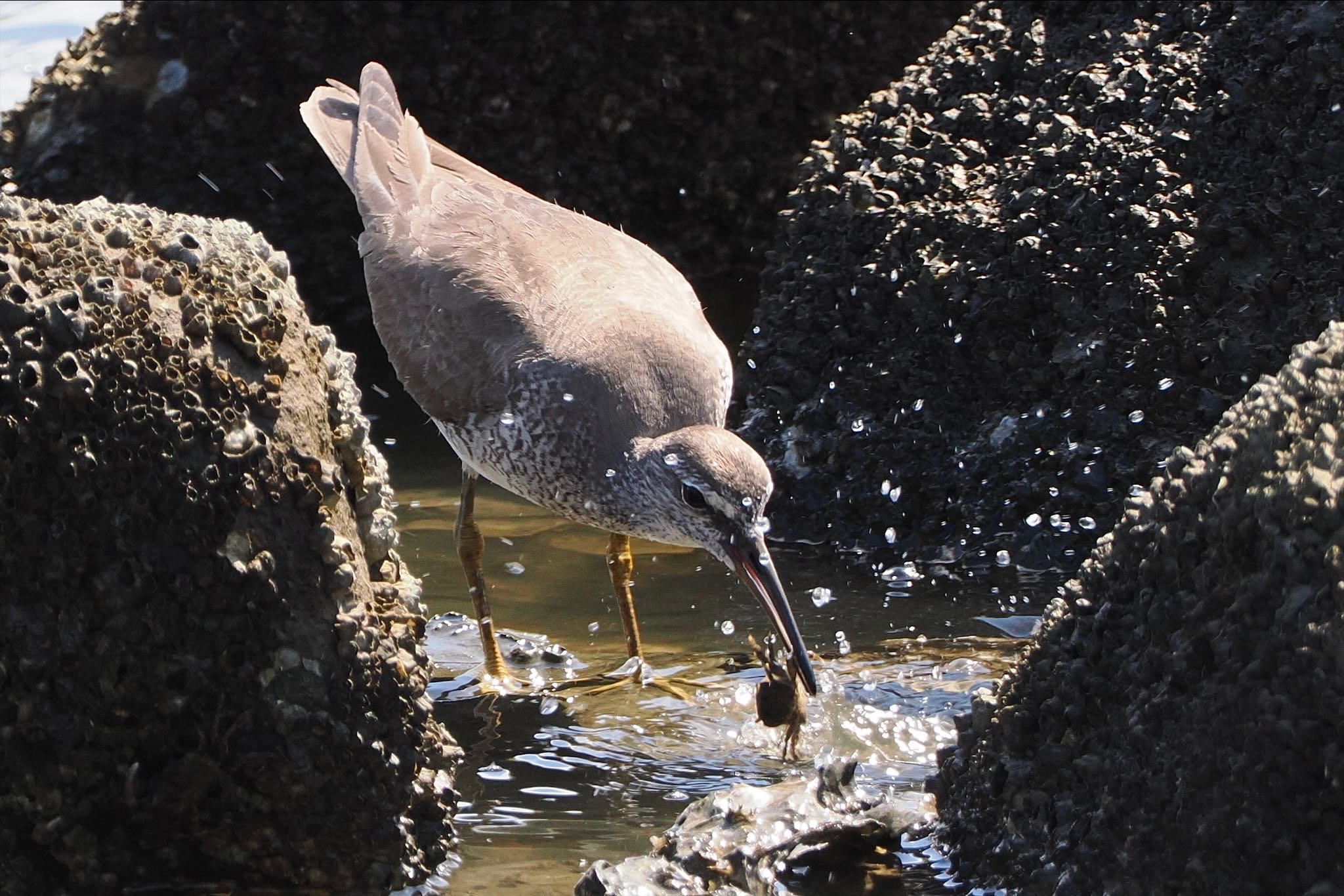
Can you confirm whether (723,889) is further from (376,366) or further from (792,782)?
(376,366)

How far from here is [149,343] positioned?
3.29 m

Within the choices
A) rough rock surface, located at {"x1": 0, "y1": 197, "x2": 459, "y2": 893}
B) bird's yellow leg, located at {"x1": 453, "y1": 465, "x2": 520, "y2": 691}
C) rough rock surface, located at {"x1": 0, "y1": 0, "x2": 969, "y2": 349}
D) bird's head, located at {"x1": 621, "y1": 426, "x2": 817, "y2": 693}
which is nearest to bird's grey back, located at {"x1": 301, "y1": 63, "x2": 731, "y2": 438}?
bird's head, located at {"x1": 621, "y1": 426, "x2": 817, "y2": 693}

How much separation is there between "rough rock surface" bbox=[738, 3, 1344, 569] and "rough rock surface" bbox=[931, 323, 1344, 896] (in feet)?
7.12

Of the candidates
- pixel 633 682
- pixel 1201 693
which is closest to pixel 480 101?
pixel 633 682

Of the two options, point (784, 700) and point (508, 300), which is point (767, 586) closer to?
point (784, 700)

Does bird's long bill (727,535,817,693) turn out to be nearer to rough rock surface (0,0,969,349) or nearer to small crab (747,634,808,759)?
small crab (747,634,808,759)

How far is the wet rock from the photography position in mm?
3316

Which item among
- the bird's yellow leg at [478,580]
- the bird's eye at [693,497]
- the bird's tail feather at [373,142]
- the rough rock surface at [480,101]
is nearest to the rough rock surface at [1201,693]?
the bird's eye at [693,497]

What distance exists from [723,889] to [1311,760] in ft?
4.08

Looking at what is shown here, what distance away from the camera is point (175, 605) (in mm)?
3264

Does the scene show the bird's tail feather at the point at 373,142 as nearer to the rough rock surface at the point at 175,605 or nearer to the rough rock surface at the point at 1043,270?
the rough rock surface at the point at 1043,270

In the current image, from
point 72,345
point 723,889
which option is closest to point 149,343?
point 72,345

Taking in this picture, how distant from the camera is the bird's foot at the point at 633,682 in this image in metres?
4.74

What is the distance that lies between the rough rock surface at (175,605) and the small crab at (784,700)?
39.0 inches
